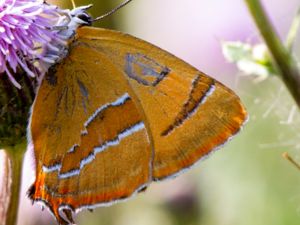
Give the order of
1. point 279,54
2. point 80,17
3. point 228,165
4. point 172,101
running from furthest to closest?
point 228,165, point 80,17, point 172,101, point 279,54

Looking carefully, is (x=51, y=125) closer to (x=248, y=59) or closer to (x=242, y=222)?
(x=248, y=59)

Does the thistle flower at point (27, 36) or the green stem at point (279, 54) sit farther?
the thistle flower at point (27, 36)

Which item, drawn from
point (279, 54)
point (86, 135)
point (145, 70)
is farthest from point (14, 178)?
point (279, 54)

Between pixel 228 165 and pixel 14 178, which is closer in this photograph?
pixel 14 178

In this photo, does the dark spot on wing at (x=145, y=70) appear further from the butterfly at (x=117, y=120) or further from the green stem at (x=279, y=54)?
the green stem at (x=279, y=54)

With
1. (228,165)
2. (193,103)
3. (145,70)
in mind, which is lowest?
(228,165)

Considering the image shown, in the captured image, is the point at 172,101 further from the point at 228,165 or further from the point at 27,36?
the point at 228,165

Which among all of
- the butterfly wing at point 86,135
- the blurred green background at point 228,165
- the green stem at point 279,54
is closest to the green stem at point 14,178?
the butterfly wing at point 86,135
